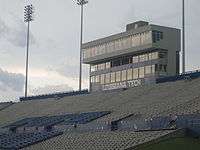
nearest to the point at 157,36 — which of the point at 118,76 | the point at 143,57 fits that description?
the point at 143,57

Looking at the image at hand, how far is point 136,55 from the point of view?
69312 millimetres

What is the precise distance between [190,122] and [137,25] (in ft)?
147

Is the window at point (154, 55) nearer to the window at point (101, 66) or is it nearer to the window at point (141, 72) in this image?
the window at point (141, 72)

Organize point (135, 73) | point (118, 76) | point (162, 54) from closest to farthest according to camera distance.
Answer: point (162, 54), point (135, 73), point (118, 76)

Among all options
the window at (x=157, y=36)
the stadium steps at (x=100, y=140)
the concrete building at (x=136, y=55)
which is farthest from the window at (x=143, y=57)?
the stadium steps at (x=100, y=140)

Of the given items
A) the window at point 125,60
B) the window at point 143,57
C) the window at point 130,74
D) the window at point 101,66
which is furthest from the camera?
the window at point 101,66

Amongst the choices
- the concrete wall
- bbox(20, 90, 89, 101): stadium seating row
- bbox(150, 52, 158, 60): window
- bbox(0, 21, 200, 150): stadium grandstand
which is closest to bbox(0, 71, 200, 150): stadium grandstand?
bbox(0, 21, 200, 150): stadium grandstand

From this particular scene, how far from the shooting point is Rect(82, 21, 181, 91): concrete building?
218ft

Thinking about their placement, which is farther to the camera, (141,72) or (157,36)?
(141,72)

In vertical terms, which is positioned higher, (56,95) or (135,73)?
(135,73)

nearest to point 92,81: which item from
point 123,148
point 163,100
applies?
point 163,100

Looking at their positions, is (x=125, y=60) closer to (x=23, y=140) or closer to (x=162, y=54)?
(x=162, y=54)

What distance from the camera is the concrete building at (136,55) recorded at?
218 feet

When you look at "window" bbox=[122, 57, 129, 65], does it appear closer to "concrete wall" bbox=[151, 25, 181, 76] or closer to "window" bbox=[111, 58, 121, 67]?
"window" bbox=[111, 58, 121, 67]
